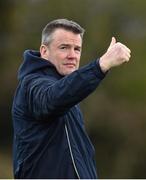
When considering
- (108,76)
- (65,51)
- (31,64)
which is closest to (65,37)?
(65,51)

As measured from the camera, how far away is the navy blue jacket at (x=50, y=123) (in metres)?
3.00

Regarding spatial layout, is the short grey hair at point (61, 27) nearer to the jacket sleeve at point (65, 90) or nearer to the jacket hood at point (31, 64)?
the jacket hood at point (31, 64)

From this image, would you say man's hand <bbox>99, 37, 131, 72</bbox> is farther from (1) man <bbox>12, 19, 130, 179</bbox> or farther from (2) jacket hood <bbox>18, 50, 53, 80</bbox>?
(2) jacket hood <bbox>18, 50, 53, 80</bbox>

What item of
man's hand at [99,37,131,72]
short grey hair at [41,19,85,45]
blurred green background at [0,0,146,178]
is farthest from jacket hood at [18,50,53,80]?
blurred green background at [0,0,146,178]

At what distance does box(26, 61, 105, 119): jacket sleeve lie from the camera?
297cm

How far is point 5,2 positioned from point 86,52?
90.4 inches

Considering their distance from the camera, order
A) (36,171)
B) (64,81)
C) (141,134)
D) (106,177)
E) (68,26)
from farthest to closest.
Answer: (141,134) < (106,177) < (68,26) < (36,171) < (64,81)

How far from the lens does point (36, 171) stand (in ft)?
10.7

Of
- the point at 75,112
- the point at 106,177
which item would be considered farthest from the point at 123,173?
the point at 75,112

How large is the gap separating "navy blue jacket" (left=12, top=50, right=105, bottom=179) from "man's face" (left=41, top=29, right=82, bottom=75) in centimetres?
6

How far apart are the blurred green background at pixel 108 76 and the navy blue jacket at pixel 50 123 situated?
10.1m

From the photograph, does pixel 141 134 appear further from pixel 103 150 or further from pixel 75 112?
pixel 75 112

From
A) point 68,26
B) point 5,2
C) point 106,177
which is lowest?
point 106,177

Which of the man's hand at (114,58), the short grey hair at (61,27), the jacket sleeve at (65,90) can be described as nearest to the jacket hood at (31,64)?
the short grey hair at (61,27)
